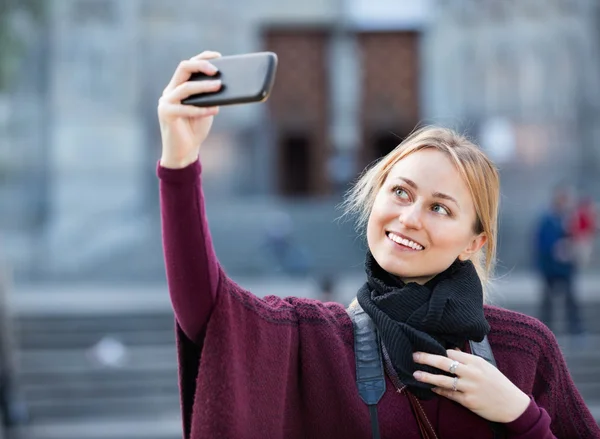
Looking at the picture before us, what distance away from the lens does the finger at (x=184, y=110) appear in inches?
62.0

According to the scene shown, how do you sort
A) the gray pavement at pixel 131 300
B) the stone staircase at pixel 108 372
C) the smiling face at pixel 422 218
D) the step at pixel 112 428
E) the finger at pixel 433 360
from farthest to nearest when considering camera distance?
the stone staircase at pixel 108 372
the gray pavement at pixel 131 300
the step at pixel 112 428
the smiling face at pixel 422 218
the finger at pixel 433 360

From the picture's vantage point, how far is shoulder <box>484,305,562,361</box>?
76.4 inches

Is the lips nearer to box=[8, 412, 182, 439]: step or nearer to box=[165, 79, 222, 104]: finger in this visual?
box=[165, 79, 222, 104]: finger

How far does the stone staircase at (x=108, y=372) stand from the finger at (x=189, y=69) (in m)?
5.76

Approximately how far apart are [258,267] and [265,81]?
1284 centimetres

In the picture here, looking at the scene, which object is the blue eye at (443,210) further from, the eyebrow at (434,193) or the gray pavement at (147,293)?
the gray pavement at (147,293)

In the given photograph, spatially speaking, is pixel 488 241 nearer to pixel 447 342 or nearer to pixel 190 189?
pixel 447 342

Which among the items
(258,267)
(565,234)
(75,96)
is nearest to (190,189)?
(565,234)

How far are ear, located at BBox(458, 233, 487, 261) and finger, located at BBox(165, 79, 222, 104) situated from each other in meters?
0.72

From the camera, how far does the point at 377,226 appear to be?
1881 millimetres

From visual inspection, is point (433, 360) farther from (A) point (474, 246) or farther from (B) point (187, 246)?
(B) point (187, 246)

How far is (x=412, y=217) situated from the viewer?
5.96ft

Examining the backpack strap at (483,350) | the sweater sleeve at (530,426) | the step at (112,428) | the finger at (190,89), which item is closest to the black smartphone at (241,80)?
the finger at (190,89)

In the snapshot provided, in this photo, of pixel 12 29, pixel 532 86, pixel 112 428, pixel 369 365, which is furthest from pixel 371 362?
pixel 532 86
